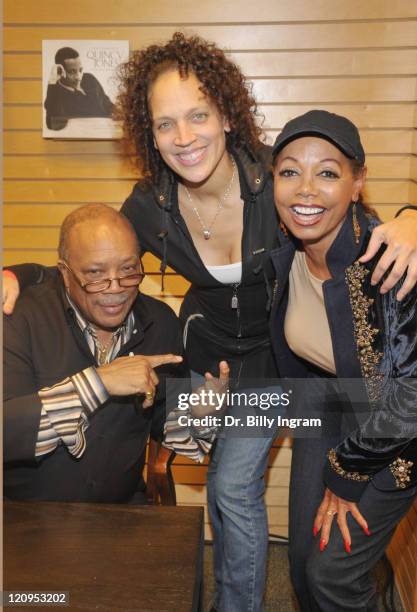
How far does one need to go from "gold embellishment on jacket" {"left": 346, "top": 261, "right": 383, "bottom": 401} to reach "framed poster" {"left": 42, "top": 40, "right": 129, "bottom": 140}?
1.22 meters

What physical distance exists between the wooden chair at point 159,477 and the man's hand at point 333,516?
1.30 feet

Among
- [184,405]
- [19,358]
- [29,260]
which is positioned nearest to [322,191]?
[184,405]

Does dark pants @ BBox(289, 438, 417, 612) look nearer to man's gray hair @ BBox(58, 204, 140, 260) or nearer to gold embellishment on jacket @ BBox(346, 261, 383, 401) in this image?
gold embellishment on jacket @ BBox(346, 261, 383, 401)

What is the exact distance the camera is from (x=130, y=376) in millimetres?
1571

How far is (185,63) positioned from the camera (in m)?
1.63

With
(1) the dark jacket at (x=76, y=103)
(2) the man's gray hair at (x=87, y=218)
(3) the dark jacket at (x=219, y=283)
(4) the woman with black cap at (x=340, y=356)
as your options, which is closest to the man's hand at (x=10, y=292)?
(2) the man's gray hair at (x=87, y=218)

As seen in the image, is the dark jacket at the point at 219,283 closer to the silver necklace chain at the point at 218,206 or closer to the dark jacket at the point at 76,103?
the silver necklace chain at the point at 218,206

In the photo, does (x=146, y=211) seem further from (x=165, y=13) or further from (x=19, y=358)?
(x=165, y=13)

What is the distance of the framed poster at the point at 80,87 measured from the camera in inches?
87.2

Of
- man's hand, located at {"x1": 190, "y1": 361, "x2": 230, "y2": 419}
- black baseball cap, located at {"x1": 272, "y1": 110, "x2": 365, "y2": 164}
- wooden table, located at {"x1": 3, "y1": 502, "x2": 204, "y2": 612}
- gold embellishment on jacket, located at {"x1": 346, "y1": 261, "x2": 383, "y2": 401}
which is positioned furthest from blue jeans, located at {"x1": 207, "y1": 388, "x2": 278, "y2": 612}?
black baseball cap, located at {"x1": 272, "y1": 110, "x2": 365, "y2": 164}

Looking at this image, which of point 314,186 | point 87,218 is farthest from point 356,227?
point 87,218

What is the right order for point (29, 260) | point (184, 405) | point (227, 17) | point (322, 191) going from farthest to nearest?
point (29, 260)
point (227, 17)
point (184, 405)
point (322, 191)

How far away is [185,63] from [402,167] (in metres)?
1.05

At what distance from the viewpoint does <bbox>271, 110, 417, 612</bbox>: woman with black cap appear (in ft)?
4.64
